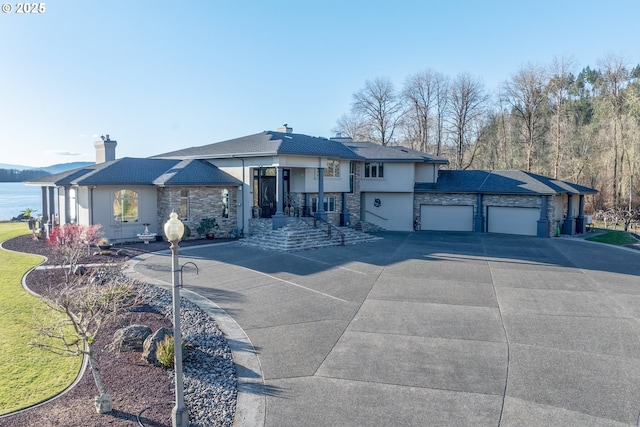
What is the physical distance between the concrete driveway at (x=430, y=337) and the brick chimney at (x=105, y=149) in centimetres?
1125

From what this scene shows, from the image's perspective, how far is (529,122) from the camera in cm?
3872

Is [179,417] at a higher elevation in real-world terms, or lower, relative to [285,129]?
lower

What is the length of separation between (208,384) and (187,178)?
15606 millimetres

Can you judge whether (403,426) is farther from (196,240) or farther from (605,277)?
(196,240)

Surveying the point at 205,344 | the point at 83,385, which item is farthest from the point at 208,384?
the point at 83,385

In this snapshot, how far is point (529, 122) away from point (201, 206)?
104 ft

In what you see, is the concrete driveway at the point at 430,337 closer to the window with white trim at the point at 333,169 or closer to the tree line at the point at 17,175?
the window with white trim at the point at 333,169

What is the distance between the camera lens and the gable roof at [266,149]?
20.9 metres

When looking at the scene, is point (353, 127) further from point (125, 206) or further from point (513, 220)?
point (125, 206)

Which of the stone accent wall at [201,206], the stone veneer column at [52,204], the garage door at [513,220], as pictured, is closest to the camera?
the stone accent wall at [201,206]

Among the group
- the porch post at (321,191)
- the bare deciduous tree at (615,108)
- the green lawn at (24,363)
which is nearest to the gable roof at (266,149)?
the porch post at (321,191)

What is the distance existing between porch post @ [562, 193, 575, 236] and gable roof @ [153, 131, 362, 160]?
43.3 ft

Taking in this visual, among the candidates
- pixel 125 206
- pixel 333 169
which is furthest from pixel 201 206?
pixel 333 169

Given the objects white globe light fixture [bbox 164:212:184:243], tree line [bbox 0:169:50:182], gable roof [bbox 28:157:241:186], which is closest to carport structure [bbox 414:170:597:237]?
gable roof [bbox 28:157:241:186]
